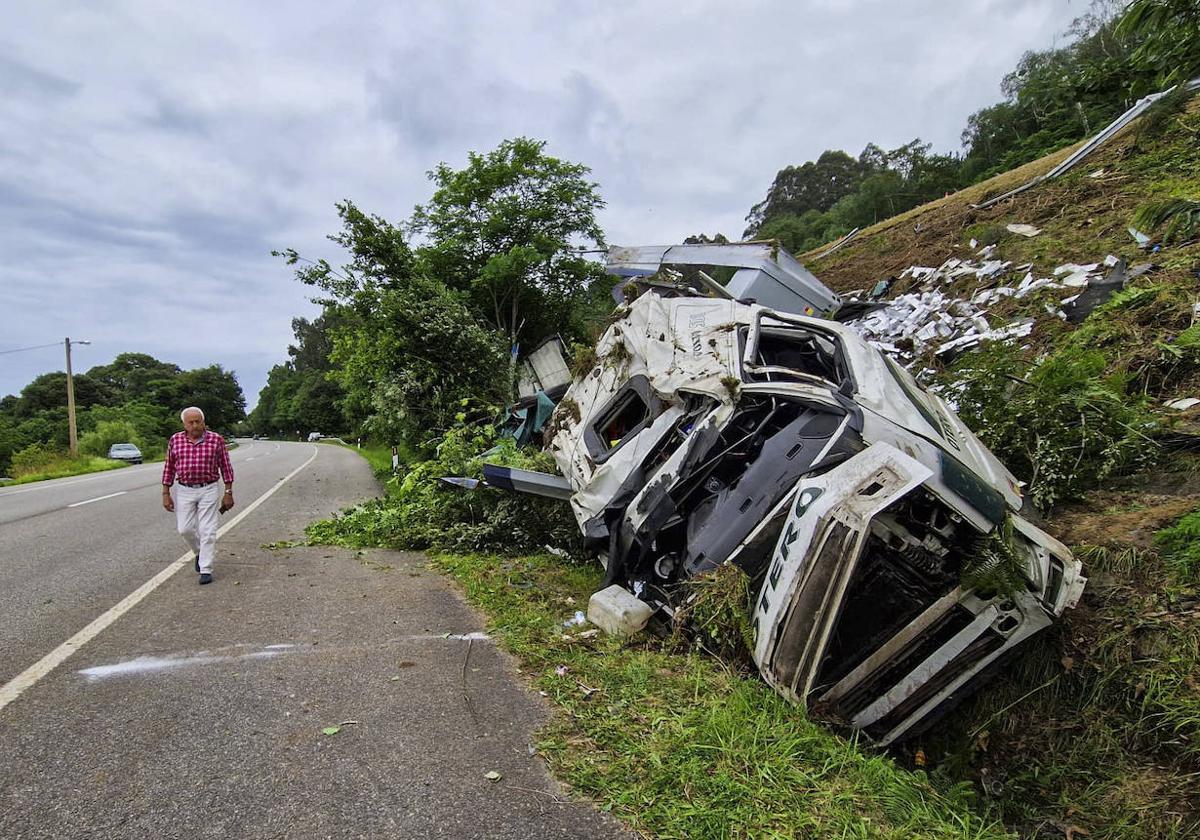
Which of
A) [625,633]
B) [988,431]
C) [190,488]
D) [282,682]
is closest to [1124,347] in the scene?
[988,431]

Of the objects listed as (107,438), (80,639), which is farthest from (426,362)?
(107,438)

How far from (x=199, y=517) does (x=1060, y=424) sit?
7080mm

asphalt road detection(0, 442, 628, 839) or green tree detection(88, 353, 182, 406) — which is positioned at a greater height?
green tree detection(88, 353, 182, 406)

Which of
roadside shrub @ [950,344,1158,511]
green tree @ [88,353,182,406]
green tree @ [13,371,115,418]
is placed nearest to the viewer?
roadside shrub @ [950,344,1158,511]

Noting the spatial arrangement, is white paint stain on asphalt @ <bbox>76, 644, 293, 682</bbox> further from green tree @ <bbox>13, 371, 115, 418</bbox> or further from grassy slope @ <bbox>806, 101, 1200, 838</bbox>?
green tree @ <bbox>13, 371, 115, 418</bbox>

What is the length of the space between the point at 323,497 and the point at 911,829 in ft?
34.7

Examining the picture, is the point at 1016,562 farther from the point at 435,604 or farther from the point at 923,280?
the point at 923,280

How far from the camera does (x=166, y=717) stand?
2643 mm

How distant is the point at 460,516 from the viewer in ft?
22.2

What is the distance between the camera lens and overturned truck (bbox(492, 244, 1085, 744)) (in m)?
2.68

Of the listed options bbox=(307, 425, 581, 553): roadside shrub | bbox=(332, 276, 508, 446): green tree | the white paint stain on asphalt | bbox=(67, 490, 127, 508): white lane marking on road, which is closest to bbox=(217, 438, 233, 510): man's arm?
bbox=(307, 425, 581, 553): roadside shrub

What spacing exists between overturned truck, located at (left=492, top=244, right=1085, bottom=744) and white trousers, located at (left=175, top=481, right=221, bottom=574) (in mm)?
2971

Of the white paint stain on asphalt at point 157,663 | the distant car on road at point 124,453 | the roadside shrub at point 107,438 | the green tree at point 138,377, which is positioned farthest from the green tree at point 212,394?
the white paint stain on asphalt at point 157,663

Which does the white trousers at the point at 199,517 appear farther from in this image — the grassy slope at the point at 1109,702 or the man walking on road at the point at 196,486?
the grassy slope at the point at 1109,702
